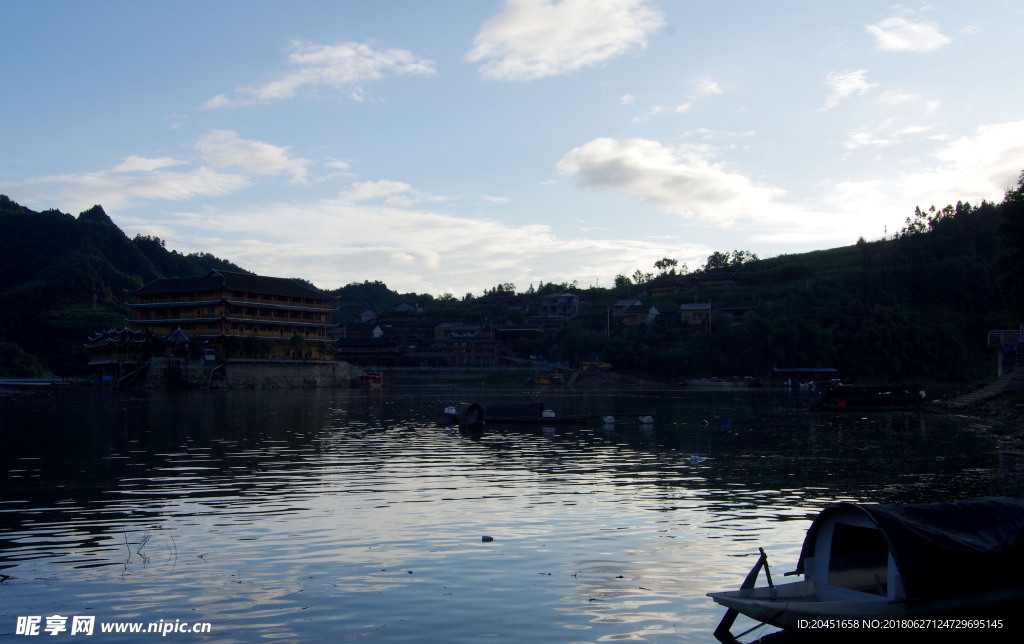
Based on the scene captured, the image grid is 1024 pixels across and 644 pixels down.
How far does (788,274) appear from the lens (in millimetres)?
162500

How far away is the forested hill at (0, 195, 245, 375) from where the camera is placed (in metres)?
127

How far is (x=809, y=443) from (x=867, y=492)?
1552 cm

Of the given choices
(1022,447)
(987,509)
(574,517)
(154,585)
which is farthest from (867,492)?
(154,585)

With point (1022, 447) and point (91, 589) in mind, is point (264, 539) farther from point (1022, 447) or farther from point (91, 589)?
point (1022, 447)

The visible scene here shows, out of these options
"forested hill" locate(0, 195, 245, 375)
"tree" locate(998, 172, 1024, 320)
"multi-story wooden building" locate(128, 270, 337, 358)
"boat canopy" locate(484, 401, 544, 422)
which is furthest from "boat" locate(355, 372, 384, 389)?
"tree" locate(998, 172, 1024, 320)

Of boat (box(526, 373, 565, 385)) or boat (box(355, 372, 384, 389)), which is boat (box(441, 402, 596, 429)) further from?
boat (box(355, 372, 384, 389))

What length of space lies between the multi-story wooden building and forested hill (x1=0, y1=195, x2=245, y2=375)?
20.4 m

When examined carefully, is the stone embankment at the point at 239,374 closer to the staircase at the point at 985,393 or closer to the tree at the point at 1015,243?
the staircase at the point at 985,393

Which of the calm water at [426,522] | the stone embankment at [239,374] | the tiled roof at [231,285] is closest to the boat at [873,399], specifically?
the calm water at [426,522]

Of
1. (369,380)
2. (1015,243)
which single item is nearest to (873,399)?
(1015,243)

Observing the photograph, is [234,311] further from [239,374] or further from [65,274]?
[65,274]

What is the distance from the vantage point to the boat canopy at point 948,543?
1031 cm

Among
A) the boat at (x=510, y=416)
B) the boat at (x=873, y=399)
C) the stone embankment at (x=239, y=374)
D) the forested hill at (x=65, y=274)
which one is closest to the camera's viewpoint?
the boat at (x=510, y=416)

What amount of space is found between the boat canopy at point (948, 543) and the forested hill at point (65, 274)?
135427mm
